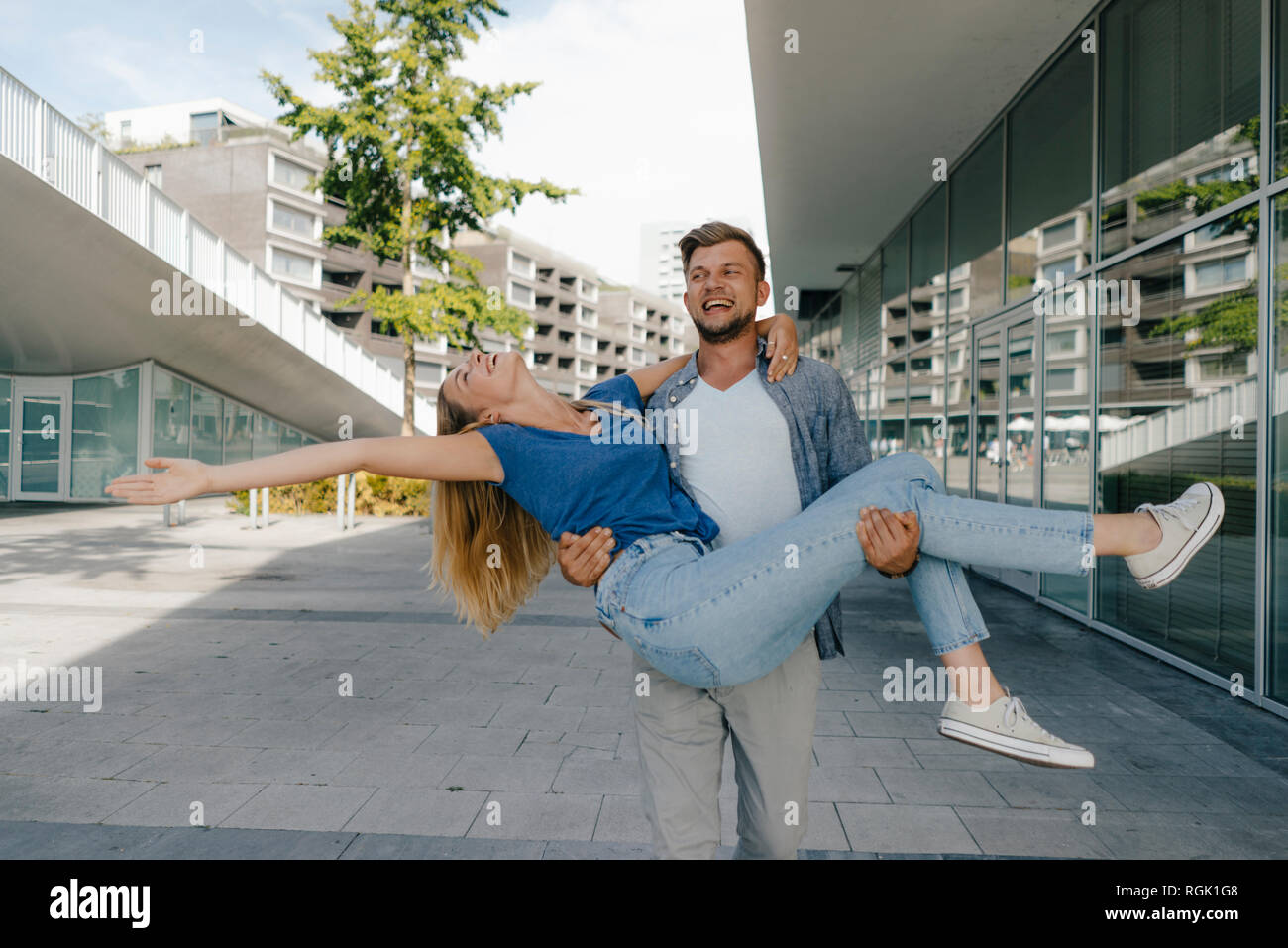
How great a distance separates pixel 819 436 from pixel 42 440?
72.4 feet

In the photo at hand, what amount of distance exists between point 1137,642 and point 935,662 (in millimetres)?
1784

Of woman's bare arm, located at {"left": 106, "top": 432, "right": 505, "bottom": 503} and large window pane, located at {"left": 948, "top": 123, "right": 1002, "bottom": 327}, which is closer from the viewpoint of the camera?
woman's bare arm, located at {"left": 106, "top": 432, "right": 505, "bottom": 503}

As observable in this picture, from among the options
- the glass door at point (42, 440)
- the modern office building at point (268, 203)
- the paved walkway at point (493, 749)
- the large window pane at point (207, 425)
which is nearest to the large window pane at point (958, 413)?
the paved walkway at point (493, 749)

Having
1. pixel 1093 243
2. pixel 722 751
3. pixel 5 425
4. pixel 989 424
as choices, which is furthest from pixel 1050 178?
pixel 5 425

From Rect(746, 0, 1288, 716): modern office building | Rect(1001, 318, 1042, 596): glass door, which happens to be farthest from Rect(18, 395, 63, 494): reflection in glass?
Rect(1001, 318, 1042, 596): glass door

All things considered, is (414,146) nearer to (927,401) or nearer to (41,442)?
(927,401)

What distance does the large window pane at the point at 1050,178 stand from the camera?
8.05m

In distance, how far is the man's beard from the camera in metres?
2.53

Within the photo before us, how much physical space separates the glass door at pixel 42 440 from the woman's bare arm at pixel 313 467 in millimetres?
20885

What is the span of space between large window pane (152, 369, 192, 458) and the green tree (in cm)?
663

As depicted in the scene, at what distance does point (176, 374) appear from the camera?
2025cm

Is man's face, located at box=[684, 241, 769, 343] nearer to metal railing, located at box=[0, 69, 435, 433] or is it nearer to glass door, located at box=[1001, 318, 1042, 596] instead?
glass door, located at box=[1001, 318, 1042, 596]
